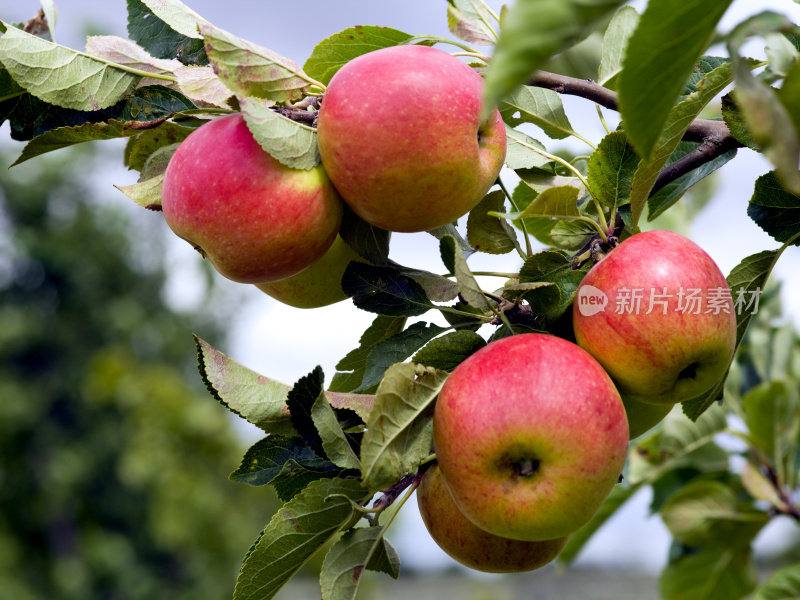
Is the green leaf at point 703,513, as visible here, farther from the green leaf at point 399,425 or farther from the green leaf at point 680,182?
the green leaf at point 399,425

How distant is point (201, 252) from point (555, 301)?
34 centimetres

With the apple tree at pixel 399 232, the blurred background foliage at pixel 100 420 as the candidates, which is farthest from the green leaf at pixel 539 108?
the blurred background foliage at pixel 100 420

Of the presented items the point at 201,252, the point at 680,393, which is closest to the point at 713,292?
Answer: the point at 680,393

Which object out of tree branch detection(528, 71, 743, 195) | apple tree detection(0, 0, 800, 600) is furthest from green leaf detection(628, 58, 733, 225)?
tree branch detection(528, 71, 743, 195)

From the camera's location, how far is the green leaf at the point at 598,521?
152cm

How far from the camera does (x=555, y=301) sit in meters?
0.69

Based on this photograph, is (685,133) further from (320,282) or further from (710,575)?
(710,575)

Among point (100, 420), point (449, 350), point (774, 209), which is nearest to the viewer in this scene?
point (449, 350)

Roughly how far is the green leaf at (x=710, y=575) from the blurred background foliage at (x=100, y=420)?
968 centimetres

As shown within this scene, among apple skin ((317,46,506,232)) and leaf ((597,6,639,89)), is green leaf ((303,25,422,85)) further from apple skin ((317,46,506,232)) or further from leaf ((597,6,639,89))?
leaf ((597,6,639,89))

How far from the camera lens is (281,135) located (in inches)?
25.5

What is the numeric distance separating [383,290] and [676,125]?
295mm

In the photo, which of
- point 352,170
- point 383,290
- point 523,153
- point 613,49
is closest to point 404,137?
point 352,170

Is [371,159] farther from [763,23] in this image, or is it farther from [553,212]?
[763,23]
